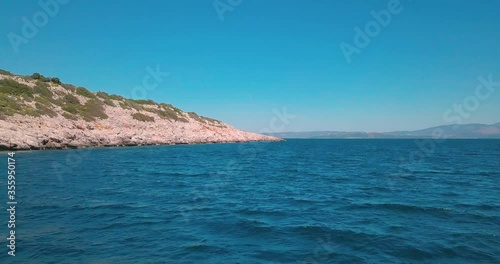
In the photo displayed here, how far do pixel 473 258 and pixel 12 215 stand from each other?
19249 millimetres

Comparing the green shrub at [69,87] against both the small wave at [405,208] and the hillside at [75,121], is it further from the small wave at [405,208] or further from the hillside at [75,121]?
the small wave at [405,208]

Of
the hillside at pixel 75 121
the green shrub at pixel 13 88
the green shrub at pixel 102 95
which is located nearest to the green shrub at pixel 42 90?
the hillside at pixel 75 121

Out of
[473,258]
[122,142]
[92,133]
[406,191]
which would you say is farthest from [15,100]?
[473,258]

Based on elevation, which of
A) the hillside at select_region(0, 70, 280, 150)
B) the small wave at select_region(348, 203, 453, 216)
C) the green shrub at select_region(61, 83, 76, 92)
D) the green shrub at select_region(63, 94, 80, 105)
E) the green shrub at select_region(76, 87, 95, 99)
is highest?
the green shrub at select_region(61, 83, 76, 92)

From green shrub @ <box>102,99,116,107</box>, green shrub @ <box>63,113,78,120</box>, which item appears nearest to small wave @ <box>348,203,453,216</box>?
green shrub @ <box>63,113,78,120</box>

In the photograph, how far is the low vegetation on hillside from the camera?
198 ft

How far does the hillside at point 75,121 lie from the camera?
49750mm

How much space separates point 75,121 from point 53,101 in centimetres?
1374

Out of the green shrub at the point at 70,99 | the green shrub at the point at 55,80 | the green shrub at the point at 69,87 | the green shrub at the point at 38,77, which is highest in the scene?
the green shrub at the point at 38,77

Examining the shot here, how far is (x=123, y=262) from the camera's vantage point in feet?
31.8

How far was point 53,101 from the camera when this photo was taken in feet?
240

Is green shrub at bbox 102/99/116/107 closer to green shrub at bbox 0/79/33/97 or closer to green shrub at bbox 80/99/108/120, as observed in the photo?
green shrub at bbox 80/99/108/120

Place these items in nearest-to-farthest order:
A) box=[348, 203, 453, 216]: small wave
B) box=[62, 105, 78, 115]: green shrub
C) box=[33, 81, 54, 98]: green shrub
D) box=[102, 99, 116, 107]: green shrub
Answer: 1. box=[348, 203, 453, 216]: small wave
2. box=[62, 105, 78, 115]: green shrub
3. box=[33, 81, 54, 98]: green shrub
4. box=[102, 99, 116, 107]: green shrub

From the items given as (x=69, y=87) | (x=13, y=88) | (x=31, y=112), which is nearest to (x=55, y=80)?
(x=69, y=87)
